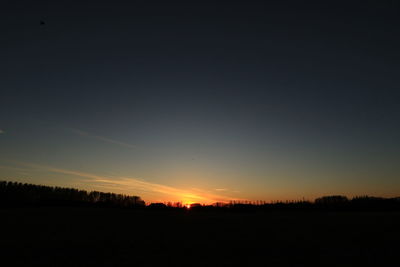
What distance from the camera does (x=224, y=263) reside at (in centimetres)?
1232

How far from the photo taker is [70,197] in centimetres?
5819

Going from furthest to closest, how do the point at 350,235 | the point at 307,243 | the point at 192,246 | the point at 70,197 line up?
the point at 70,197
the point at 350,235
the point at 307,243
the point at 192,246

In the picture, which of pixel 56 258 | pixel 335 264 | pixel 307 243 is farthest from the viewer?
pixel 307 243

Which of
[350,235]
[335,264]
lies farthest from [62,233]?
[350,235]

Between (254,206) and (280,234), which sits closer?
(280,234)

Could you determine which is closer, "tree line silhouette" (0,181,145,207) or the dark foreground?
the dark foreground

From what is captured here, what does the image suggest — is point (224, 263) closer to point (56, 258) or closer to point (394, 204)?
point (56, 258)

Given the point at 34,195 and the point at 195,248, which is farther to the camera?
the point at 34,195

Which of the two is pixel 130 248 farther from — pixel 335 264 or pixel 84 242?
pixel 335 264

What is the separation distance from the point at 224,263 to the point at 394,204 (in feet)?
160

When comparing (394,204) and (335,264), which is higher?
(394,204)

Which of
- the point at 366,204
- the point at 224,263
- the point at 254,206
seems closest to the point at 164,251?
the point at 224,263

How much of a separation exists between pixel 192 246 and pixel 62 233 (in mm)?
10101

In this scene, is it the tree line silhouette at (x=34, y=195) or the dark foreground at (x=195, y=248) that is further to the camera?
the tree line silhouette at (x=34, y=195)
